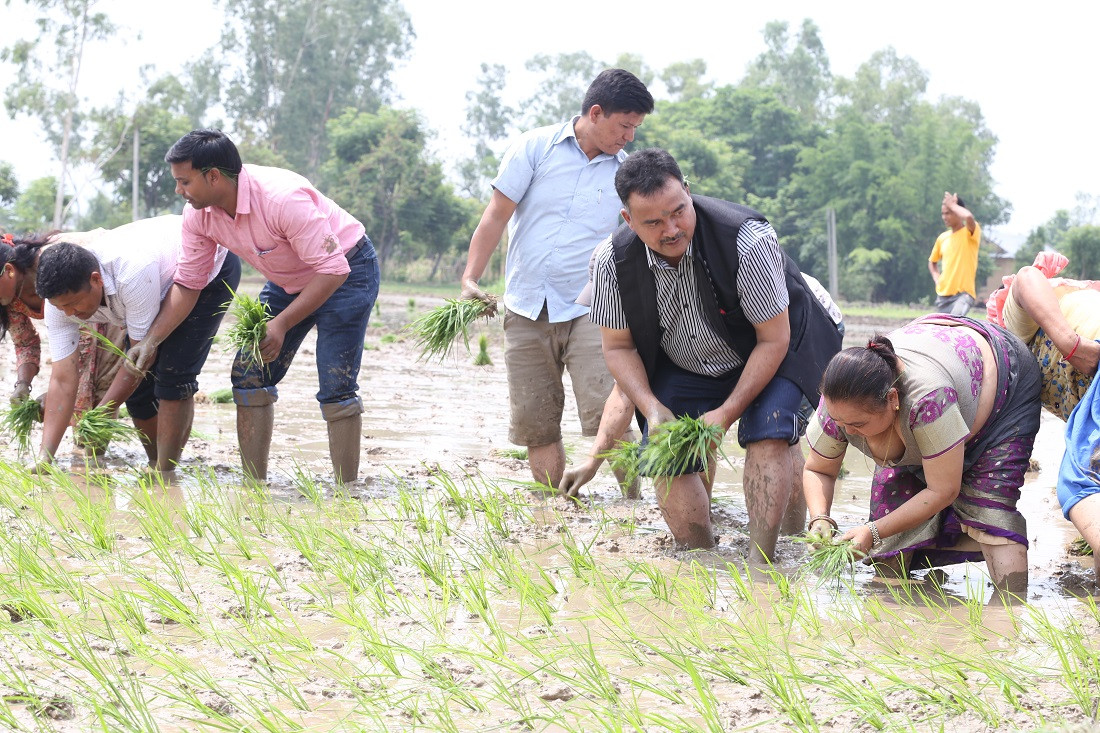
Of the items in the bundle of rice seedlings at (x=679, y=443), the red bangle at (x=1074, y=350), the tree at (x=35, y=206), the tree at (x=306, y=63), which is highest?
the tree at (x=306, y=63)

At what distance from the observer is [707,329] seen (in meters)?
3.74

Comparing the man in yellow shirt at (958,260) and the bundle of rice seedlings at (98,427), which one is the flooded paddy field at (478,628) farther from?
the man in yellow shirt at (958,260)

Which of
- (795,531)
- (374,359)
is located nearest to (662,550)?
(795,531)

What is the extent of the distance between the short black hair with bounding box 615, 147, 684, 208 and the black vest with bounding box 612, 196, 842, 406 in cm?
22

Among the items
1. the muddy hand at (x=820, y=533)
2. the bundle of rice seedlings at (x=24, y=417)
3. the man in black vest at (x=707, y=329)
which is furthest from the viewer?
the bundle of rice seedlings at (x=24, y=417)

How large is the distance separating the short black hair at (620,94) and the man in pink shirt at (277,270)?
125 cm

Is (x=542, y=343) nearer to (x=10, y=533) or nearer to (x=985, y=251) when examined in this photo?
(x=10, y=533)

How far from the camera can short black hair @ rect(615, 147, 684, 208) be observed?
10.9 ft

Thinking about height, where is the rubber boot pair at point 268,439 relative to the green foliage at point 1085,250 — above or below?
below

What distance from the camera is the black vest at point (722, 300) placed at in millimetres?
3535

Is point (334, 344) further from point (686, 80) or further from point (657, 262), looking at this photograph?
point (686, 80)

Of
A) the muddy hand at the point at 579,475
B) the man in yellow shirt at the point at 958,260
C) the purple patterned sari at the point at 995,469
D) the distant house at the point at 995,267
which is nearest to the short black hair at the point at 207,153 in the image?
the muddy hand at the point at 579,475

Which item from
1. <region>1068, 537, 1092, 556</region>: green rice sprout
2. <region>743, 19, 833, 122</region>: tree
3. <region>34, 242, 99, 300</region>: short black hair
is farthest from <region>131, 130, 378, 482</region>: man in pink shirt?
<region>743, 19, 833, 122</region>: tree

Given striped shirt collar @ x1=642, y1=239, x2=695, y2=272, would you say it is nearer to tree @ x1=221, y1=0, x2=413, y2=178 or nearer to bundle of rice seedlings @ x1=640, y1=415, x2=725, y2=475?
bundle of rice seedlings @ x1=640, y1=415, x2=725, y2=475
